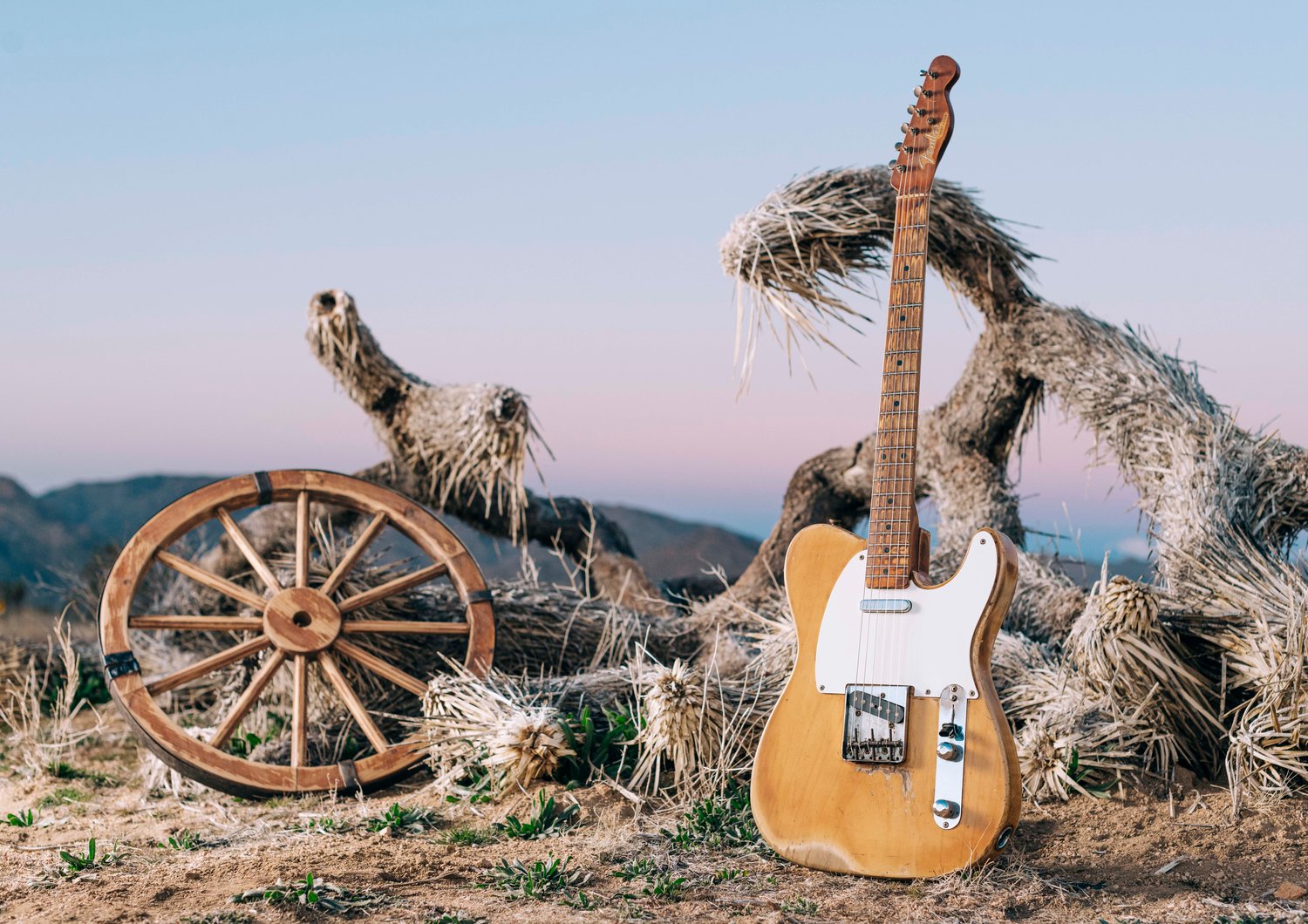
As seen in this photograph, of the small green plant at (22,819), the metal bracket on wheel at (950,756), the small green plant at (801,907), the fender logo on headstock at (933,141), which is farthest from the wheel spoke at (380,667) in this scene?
the fender logo on headstock at (933,141)

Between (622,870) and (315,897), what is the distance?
90 cm

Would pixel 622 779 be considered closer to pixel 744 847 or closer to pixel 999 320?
pixel 744 847

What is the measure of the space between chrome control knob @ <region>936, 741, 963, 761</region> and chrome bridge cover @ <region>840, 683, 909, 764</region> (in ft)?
0.39

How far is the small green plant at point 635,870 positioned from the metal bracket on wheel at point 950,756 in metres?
0.88

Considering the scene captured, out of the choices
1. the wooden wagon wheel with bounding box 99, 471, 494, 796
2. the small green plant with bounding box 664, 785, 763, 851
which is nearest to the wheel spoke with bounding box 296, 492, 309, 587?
the wooden wagon wheel with bounding box 99, 471, 494, 796

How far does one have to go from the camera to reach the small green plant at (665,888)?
136 inches

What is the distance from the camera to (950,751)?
3.56 m

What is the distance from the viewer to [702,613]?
6.38 m

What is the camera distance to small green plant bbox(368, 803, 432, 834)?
4172 millimetres

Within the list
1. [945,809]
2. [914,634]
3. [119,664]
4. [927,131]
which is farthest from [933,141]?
[119,664]

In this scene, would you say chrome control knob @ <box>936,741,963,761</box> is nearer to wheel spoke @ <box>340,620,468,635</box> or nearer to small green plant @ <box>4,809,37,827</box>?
wheel spoke @ <box>340,620,468,635</box>

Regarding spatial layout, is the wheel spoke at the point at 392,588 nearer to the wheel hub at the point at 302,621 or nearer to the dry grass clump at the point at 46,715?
the wheel hub at the point at 302,621

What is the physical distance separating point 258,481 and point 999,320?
13.9ft

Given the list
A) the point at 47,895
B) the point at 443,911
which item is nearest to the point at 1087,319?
the point at 443,911
